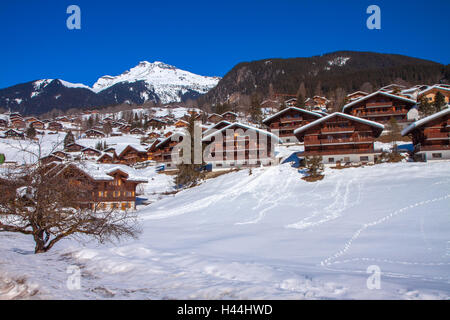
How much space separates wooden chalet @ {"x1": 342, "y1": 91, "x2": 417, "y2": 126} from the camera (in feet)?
208

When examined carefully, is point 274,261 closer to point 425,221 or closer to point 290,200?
point 425,221

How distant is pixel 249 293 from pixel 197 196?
2955 cm

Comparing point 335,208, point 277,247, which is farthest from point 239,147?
point 277,247

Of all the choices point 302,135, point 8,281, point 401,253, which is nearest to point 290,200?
point 401,253

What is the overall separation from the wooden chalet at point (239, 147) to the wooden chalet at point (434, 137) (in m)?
20.5

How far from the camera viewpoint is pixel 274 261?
11703mm

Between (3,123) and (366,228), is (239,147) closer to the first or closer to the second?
(366,228)

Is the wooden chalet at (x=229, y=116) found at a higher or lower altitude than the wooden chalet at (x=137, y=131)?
higher

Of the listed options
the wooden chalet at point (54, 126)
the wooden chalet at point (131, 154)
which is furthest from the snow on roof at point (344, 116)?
the wooden chalet at point (54, 126)

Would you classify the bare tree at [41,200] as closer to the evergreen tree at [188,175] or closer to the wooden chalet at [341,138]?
the evergreen tree at [188,175]

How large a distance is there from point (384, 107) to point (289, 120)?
856 inches

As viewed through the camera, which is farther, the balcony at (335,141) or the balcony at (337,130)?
the balcony at (337,130)

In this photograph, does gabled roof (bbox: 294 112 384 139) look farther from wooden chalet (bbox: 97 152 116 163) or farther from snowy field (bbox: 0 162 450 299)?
wooden chalet (bbox: 97 152 116 163)

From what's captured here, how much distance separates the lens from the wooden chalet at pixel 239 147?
162ft
